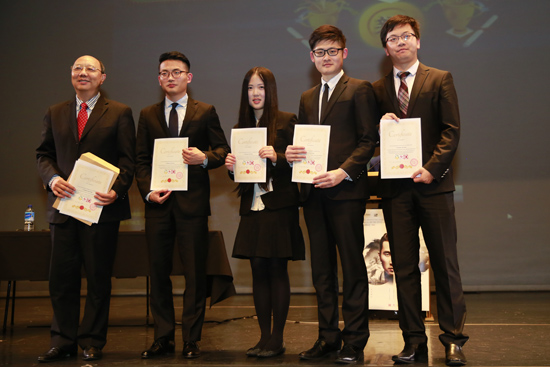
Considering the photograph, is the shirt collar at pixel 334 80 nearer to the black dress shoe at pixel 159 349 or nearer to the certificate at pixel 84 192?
the certificate at pixel 84 192

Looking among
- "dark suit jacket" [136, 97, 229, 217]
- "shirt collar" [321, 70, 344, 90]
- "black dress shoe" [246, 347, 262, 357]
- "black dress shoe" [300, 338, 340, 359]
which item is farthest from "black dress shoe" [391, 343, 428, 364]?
"shirt collar" [321, 70, 344, 90]

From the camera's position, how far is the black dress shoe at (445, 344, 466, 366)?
2678mm

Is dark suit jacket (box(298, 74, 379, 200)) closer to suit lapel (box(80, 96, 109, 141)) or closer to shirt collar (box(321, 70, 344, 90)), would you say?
shirt collar (box(321, 70, 344, 90))

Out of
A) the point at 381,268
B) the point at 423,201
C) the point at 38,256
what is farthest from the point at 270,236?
the point at 38,256

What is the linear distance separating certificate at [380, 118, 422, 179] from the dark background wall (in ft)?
11.8

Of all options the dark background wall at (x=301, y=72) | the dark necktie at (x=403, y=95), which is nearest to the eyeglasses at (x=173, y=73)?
the dark necktie at (x=403, y=95)

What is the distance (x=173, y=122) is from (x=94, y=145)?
485 mm

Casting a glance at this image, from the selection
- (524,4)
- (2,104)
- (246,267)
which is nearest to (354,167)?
(246,267)

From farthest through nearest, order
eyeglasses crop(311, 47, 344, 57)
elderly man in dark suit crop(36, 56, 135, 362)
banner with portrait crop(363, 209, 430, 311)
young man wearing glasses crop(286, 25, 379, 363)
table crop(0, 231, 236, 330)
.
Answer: banner with portrait crop(363, 209, 430, 311), table crop(0, 231, 236, 330), elderly man in dark suit crop(36, 56, 135, 362), eyeglasses crop(311, 47, 344, 57), young man wearing glasses crop(286, 25, 379, 363)

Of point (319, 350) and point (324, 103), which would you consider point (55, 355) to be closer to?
point (319, 350)

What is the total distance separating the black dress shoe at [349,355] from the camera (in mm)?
2773

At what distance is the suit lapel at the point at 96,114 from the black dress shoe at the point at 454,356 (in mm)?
2356

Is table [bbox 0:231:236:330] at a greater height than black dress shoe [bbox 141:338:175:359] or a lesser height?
greater

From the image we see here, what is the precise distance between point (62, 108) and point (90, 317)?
1.27 m
